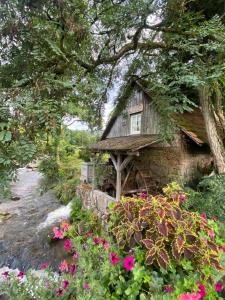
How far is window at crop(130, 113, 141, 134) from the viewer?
A: 30.9 feet

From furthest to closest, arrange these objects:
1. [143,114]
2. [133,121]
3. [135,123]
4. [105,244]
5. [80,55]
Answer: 1. [133,121]
2. [135,123]
3. [143,114]
4. [80,55]
5. [105,244]

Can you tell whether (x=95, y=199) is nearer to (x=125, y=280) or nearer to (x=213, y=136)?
(x=213, y=136)

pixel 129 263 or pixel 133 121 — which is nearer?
pixel 129 263

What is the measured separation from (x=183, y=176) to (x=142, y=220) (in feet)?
19.6

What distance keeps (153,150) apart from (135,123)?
1.75 m

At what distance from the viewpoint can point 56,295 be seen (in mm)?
2551

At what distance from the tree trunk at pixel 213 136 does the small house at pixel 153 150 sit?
78 centimetres

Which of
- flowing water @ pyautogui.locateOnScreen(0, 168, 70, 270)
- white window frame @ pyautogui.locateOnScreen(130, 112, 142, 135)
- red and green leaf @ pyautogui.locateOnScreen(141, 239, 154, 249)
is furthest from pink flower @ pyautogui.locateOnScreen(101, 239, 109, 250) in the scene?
white window frame @ pyautogui.locateOnScreen(130, 112, 142, 135)

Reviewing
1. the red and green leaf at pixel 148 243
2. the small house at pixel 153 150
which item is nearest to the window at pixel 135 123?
the small house at pixel 153 150

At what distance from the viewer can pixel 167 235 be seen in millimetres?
2055

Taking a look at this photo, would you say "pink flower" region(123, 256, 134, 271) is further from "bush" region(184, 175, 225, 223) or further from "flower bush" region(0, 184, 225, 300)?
"bush" region(184, 175, 225, 223)

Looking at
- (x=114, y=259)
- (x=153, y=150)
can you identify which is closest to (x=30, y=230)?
(x=153, y=150)

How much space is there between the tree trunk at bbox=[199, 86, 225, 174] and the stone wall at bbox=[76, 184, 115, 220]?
3.41m

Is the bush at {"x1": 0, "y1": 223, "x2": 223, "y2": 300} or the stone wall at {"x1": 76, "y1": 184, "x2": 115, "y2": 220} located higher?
the bush at {"x1": 0, "y1": 223, "x2": 223, "y2": 300}
